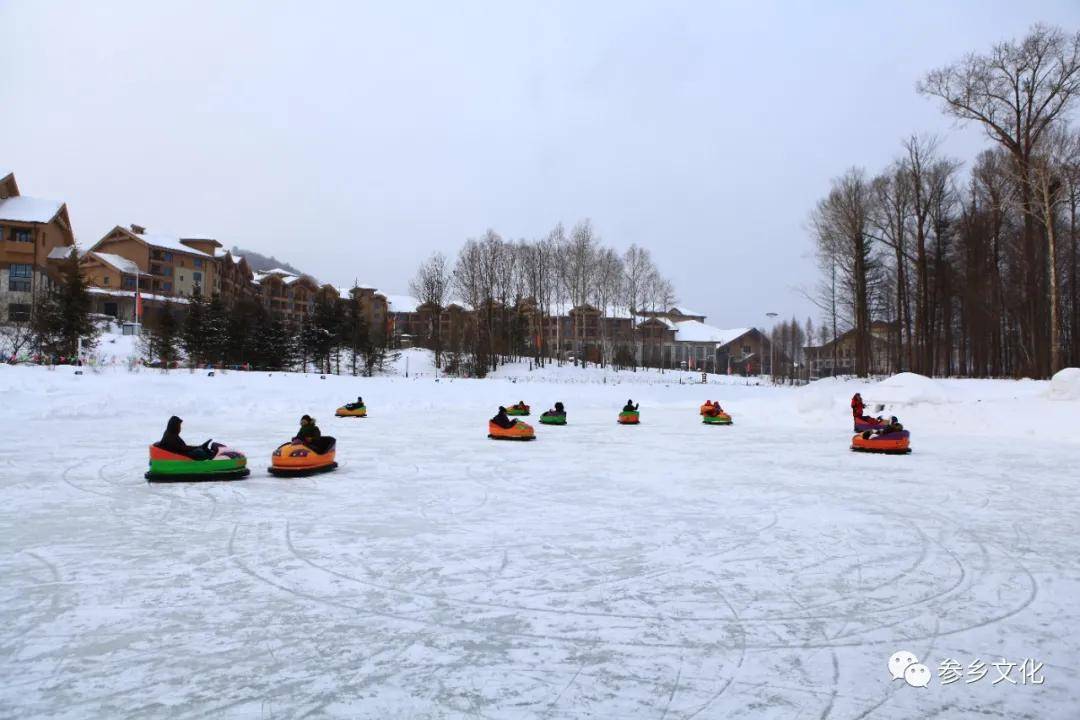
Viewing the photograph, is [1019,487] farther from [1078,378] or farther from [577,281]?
[577,281]

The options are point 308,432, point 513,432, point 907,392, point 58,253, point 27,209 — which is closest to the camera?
point 308,432

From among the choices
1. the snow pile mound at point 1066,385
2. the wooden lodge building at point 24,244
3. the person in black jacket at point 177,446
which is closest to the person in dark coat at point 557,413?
the person in black jacket at point 177,446

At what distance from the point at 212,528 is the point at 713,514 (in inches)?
184

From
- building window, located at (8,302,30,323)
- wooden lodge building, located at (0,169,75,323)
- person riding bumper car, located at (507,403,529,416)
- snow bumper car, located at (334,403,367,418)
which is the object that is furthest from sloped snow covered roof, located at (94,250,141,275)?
person riding bumper car, located at (507,403,529,416)

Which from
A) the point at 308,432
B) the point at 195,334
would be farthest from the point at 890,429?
the point at 195,334

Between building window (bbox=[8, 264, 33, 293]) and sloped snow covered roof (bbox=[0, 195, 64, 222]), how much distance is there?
10.1 feet

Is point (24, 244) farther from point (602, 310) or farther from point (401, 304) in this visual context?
point (602, 310)

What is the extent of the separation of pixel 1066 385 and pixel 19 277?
54685mm

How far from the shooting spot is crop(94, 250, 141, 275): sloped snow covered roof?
155 ft

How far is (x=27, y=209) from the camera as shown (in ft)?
141

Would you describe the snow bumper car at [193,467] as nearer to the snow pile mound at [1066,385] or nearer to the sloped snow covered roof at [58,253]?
the snow pile mound at [1066,385]

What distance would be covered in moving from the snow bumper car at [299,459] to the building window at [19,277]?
45269 millimetres

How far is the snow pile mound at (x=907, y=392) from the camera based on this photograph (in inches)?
736

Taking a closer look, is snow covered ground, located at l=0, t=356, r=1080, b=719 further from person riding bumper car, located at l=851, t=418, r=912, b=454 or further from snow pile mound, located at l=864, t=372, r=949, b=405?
snow pile mound, located at l=864, t=372, r=949, b=405
